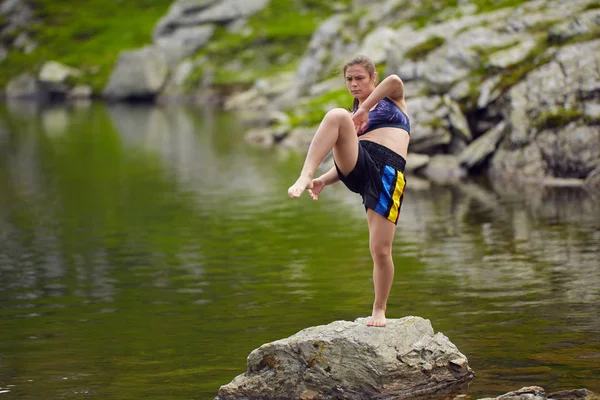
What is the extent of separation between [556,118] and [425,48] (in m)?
15.0

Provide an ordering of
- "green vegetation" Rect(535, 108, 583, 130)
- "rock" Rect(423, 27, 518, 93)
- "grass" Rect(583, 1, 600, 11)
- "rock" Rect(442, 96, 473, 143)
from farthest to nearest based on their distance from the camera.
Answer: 1. "grass" Rect(583, 1, 600, 11)
2. "rock" Rect(423, 27, 518, 93)
3. "rock" Rect(442, 96, 473, 143)
4. "green vegetation" Rect(535, 108, 583, 130)

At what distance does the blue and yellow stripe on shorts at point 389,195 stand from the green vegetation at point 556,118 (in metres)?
27.8

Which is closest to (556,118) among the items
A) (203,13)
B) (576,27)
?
(576,27)

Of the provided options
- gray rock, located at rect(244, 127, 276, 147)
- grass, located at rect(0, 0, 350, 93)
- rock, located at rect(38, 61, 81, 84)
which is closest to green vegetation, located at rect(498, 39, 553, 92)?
gray rock, located at rect(244, 127, 276, 147)

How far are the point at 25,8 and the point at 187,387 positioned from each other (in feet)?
595

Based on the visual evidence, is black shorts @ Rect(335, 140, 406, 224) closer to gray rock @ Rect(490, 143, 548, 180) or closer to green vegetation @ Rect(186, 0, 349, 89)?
gray rock @ Rect(490, 143, 548, 180)

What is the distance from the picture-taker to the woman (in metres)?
11.6

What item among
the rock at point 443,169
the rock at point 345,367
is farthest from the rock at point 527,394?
the rock at point 443,169

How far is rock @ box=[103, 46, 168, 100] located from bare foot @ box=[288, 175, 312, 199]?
364 ft

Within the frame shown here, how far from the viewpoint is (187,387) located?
12.5 m

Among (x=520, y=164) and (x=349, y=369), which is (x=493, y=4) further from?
(x=349, y=369)

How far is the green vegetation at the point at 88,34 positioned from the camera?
487 feet

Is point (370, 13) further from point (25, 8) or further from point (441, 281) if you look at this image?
point (25, 8)

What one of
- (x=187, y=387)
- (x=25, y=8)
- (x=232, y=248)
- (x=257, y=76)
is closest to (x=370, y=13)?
(x=257, y=76)
